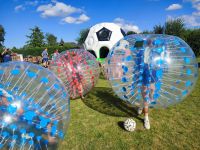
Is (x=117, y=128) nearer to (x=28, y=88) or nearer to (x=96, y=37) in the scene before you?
(x=28, y=88)

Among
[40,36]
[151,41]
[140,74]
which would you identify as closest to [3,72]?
[140,74]

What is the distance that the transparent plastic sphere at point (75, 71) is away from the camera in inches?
261

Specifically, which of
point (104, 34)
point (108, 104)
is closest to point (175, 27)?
point (104, 34)

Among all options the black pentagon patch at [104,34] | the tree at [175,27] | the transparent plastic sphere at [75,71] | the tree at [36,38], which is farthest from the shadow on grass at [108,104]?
the tree at [36,38]

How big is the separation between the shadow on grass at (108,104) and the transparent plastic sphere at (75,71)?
561mm

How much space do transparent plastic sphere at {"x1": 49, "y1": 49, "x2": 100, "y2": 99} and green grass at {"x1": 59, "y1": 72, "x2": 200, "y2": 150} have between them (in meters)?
0.58

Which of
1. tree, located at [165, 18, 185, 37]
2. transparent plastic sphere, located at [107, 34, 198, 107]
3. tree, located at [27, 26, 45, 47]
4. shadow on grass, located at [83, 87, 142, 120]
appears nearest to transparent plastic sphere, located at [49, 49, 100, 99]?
shadow on grass, located at [83, 87, 142, 120]

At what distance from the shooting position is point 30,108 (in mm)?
3047

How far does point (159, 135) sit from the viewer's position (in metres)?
4.55

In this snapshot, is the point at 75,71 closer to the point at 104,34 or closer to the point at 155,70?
the point at 155,70

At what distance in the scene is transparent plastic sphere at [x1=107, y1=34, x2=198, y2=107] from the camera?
4453 mm

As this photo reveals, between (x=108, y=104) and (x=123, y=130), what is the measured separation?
1901 millimetres

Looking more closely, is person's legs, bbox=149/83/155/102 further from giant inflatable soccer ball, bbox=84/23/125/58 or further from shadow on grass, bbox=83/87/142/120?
giant inflatable soccer ball, bbox=84/23/125/58

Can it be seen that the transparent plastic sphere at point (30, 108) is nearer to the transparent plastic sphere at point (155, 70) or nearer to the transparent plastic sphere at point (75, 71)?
the transparent plastic sphere at point (155, 70)
